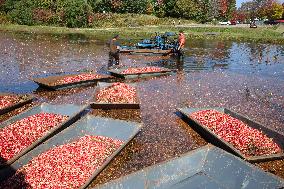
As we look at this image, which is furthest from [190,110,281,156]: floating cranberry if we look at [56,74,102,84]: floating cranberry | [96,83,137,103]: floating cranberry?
[56,74,102,84]: floating cranberry

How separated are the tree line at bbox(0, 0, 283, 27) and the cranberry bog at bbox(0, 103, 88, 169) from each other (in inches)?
2475

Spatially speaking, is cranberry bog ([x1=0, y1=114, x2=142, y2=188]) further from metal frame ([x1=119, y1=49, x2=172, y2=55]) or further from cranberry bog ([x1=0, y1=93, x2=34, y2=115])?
metal frame ([x1=119, y1=49, x2=172, y2=55])

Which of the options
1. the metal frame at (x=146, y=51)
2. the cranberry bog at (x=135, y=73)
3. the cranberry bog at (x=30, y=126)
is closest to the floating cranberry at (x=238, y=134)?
the cranberry bog at (x=30, y=126)

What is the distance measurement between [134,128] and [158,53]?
82.8 ft

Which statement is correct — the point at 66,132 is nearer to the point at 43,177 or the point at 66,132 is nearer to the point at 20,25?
the point at 43,177

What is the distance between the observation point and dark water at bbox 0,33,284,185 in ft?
53.2

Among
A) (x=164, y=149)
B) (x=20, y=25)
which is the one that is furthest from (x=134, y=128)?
(x=20, y=25)

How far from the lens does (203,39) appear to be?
2586 inches

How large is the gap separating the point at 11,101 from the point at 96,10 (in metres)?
84.4

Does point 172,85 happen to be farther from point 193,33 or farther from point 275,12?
point 275,12

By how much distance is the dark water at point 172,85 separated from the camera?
16230 mm

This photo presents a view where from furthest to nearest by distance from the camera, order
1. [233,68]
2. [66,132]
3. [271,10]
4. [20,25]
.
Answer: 1. [271,10]
2. [20,25]
3. [233,68]
4. [66,132]

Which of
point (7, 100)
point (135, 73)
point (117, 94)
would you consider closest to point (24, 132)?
point (7, 100)

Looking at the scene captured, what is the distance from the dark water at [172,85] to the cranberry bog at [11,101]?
2.00 m
